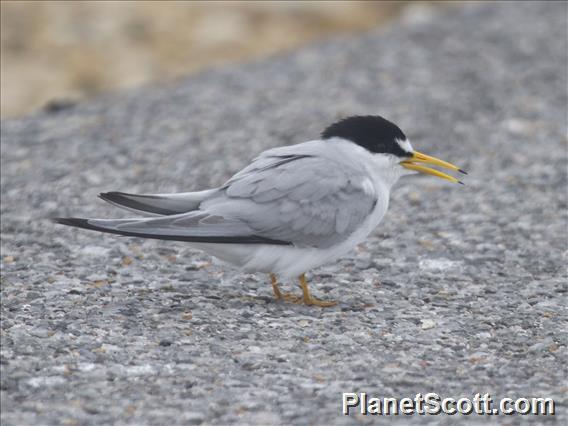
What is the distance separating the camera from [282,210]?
5.26 m

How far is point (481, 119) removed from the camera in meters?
9.17

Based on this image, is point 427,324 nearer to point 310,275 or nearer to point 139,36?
point 310,275

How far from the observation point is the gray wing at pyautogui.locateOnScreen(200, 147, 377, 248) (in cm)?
525

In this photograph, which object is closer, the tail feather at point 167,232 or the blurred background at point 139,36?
the tail feather at point 167,232

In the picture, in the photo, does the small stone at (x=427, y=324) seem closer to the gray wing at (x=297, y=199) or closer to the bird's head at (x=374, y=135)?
the gray wing at (x=297, y=199)

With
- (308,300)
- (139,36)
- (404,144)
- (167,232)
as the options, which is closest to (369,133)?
(404,144)

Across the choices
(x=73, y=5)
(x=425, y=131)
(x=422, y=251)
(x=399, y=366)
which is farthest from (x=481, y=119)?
(x=73, y=5)

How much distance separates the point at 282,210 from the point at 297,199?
0.34ft

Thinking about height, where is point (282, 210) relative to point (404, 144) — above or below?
below

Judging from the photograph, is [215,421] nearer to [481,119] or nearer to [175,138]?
[175,138]

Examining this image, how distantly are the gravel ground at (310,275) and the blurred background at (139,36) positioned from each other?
2.27m

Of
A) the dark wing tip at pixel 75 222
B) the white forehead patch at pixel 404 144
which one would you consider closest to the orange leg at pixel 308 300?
the white forehead patch at pixel 404 144

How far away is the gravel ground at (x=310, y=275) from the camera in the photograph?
448 centimetres

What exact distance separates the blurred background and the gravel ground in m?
2.27
